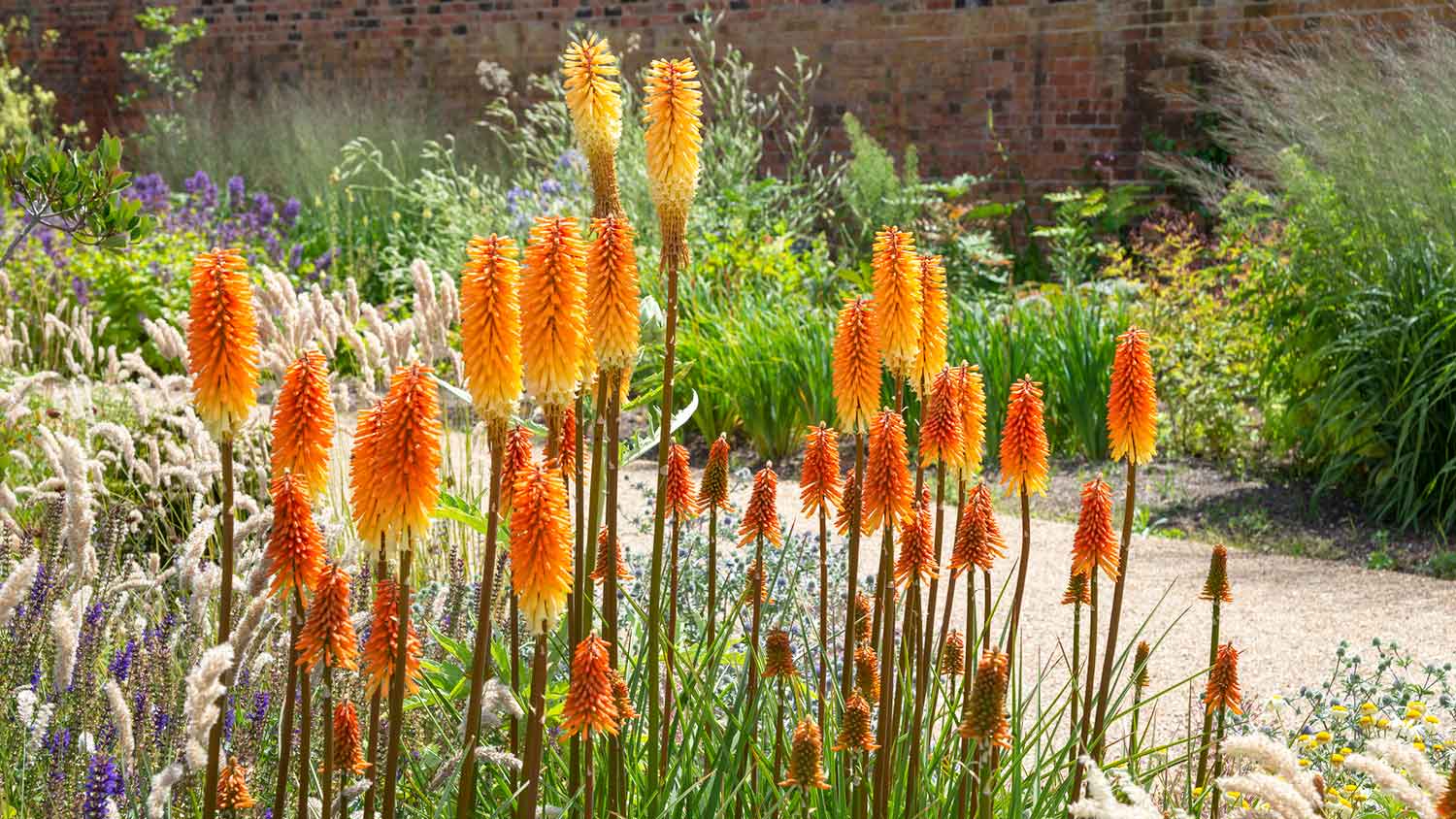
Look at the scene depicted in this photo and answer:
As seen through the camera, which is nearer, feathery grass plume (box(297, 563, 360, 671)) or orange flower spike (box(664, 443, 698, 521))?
feathery grass plume (box(297, 563, 360, 671))

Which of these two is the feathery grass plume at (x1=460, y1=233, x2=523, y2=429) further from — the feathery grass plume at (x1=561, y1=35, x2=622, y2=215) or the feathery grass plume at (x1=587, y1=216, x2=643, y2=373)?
the feathery grass plume at (x1=561, y1=35, x2=622, y2=215)

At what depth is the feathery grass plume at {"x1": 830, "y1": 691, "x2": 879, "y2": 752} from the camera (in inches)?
77.6

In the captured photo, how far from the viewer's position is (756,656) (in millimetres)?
2256

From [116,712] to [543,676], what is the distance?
73cm

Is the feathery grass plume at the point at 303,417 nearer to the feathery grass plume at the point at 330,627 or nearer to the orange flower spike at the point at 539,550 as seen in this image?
the feathery grass plume at the point at 330,627

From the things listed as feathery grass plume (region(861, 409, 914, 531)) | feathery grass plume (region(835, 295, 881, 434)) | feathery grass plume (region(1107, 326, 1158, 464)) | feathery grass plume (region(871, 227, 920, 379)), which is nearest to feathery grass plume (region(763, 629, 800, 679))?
feathery grass plume (region(861, 409, 914, 531))

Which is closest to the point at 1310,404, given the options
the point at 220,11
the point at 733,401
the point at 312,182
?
the point at 733,401

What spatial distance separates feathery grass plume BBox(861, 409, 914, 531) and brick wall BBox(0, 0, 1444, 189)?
30.9ft

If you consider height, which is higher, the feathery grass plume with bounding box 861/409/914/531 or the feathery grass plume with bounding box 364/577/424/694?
the feathery grass plume with bounding box 861/409/914/531

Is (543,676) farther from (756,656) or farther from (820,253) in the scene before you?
(820,253)

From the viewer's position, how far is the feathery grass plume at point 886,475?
208cm

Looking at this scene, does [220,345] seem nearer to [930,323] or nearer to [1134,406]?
[930,323]

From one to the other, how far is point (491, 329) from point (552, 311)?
0.07 m

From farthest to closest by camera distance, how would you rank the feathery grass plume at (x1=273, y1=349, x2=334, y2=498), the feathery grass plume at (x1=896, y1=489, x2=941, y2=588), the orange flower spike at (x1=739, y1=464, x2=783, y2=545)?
the orange flower spike at (x1=739, y1=464, x2=783, y2=545)
the feathery grass plume at (x1=896, y1=489, x2=941, y2=588)
the feathery grass plume at (x1=273, y1=349, x2=334, y2=498)
